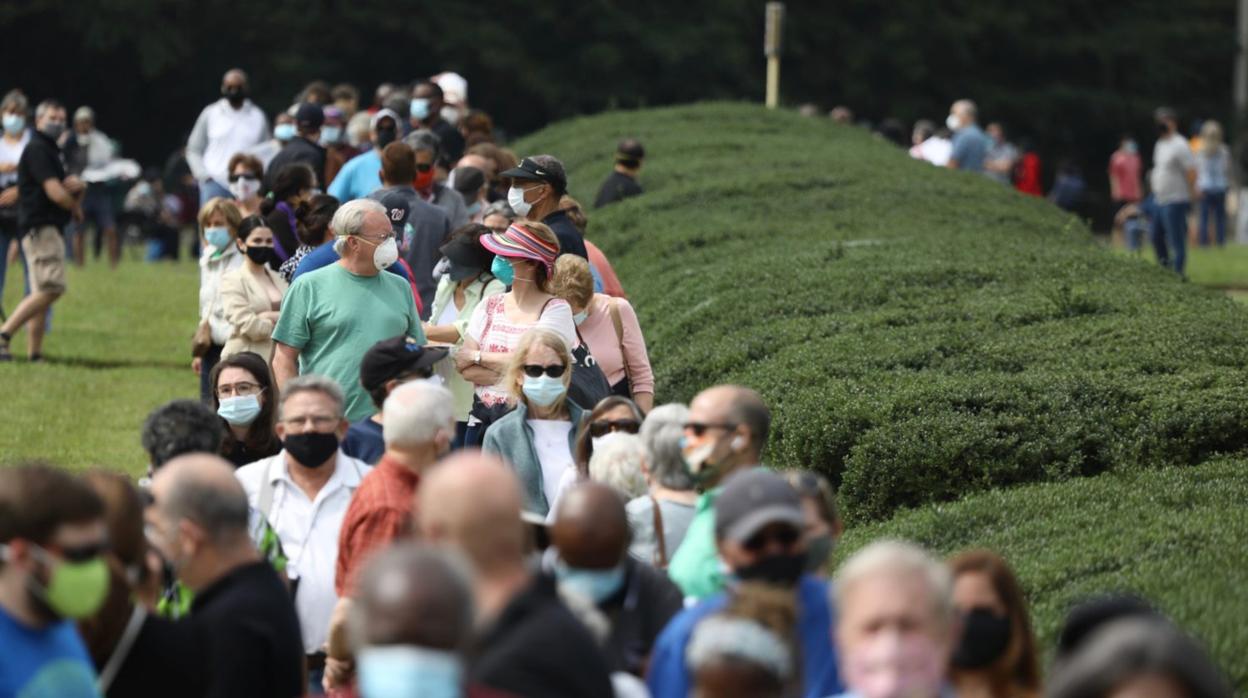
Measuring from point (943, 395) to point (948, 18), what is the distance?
42.9 m

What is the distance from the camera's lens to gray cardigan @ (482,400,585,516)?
335 inches

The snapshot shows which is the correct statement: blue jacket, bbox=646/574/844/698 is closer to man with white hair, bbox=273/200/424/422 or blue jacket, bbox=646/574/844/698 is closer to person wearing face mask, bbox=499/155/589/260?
man with white hair, bbox=273/200/424/422

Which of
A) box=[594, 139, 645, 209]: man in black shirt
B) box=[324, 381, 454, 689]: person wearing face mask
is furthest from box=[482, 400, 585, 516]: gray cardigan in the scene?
box=[594, 139, 645, 209]: man in black shirt

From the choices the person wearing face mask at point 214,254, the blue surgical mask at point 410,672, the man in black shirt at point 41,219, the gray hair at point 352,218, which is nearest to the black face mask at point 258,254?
the person wearing face mask at point 214,254

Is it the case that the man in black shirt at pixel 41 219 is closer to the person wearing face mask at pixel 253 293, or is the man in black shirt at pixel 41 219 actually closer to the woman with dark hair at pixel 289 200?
the woman with dark hair at pixel 289 200

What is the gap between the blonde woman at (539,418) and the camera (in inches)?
340

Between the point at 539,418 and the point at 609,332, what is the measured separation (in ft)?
6.59

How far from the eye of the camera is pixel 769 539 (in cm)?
555

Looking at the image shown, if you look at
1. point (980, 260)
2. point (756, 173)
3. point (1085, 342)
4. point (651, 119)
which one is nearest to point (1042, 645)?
point (1085, 342)

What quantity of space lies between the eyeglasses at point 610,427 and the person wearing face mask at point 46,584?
323cm

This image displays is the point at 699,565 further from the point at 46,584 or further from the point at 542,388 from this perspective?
the point at 542,388

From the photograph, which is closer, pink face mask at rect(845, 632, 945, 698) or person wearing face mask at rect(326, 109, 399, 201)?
pink face mask at rect(845, 632, 945, 698)

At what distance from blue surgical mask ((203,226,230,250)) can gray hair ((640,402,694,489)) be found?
625 cm

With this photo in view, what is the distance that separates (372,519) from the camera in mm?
6980
